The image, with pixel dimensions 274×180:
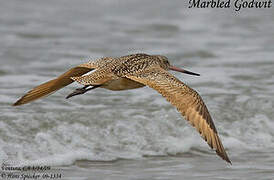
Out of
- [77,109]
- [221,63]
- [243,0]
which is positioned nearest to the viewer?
[77,109]

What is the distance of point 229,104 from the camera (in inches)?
347

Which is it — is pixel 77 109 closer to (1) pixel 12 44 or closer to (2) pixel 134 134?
(2) pixel 134 134

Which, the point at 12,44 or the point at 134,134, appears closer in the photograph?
the point at 134,134

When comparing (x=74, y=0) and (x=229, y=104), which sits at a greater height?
(x=74, y=0)

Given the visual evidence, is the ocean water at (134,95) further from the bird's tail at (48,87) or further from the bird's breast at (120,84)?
the bird's breast at (120,84)

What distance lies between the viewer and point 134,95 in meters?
9.15

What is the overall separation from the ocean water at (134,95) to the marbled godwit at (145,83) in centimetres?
70

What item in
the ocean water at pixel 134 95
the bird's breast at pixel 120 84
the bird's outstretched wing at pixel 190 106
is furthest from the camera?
the ocean water at pixel 134 95

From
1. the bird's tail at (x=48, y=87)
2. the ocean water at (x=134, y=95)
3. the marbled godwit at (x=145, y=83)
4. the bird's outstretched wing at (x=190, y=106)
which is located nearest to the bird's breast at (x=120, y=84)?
the marbled godwit at (x=145, y=83)

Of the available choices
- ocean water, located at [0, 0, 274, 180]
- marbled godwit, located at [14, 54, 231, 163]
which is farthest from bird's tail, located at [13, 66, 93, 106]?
ocean water, located at [0, 0, 274, 180]

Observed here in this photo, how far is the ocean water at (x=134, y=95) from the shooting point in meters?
6.95

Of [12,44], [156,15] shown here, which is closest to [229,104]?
[12,44]

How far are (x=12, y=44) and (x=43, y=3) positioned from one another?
3.28 meters

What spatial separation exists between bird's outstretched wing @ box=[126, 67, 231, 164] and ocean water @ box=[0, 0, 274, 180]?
79cm
